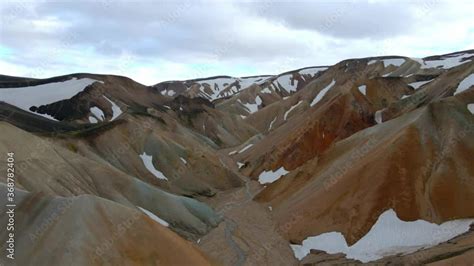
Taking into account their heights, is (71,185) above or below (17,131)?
below

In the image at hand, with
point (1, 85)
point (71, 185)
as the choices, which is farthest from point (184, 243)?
point (1, 85)

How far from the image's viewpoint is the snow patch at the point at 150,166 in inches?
2066

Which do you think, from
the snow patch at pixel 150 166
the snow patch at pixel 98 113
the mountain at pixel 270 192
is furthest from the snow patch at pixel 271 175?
the snow patch at pixel 98 113

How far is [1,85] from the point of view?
330ft

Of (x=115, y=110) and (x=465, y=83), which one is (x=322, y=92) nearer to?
(x=115, y=110)

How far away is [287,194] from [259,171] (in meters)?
20.9

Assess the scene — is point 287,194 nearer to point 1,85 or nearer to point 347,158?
point 347,158

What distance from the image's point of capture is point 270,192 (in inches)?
1896

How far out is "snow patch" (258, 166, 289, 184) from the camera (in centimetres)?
6077

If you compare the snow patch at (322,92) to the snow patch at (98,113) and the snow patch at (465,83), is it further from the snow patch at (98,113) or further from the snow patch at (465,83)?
the snow patch at (465,83)

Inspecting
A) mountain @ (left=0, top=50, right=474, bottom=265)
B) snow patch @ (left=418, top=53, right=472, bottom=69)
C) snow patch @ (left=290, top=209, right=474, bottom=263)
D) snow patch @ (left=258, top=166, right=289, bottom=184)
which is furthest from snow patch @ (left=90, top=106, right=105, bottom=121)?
snow patch @ (left=418, top=53, right=472, bottom=69)

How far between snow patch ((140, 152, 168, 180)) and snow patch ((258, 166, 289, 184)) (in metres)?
13.9

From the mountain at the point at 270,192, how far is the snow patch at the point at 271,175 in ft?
0.80

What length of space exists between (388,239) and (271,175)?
31.0m
